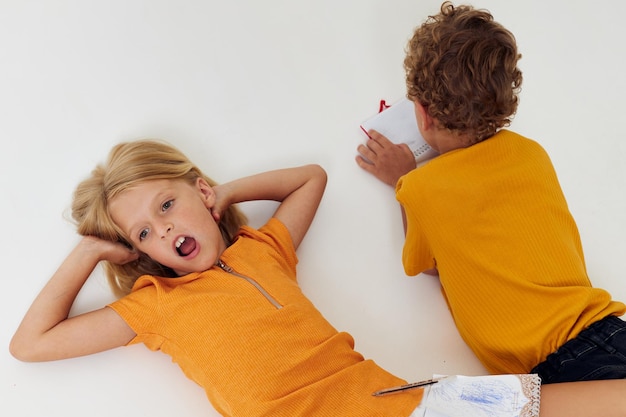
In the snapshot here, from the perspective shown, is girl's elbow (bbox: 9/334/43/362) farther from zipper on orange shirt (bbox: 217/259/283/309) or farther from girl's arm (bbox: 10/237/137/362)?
zipper on orange shirt (bbox: 217/259/283/309)

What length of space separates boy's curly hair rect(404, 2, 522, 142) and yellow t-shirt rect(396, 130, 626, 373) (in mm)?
54

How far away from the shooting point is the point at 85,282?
1258mm

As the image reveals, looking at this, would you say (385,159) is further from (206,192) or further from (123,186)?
(123,186)

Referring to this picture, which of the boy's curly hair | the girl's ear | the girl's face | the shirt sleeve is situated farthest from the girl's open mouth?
the boy's curly hair

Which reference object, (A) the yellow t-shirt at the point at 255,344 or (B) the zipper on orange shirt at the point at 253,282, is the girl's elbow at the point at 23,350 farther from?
(B) the zipper on orange shirt at the point at 253,282

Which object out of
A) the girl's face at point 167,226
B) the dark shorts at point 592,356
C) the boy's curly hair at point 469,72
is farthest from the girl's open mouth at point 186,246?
the dark shorts at point 592,356

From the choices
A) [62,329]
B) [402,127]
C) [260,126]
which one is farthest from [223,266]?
[402,127]

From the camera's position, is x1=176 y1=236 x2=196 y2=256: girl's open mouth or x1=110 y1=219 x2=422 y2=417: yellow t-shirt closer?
x1=110 y1=219 x2=422 y2=417: yellow t-shirt

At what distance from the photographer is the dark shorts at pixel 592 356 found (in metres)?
1.09

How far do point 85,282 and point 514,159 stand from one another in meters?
0.85

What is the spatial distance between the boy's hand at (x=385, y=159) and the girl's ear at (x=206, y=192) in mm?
387

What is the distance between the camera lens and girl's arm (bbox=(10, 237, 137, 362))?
1147 millimetres

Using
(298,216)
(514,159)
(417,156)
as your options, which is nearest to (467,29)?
(514,159)

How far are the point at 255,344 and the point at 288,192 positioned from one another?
1.26 feet
